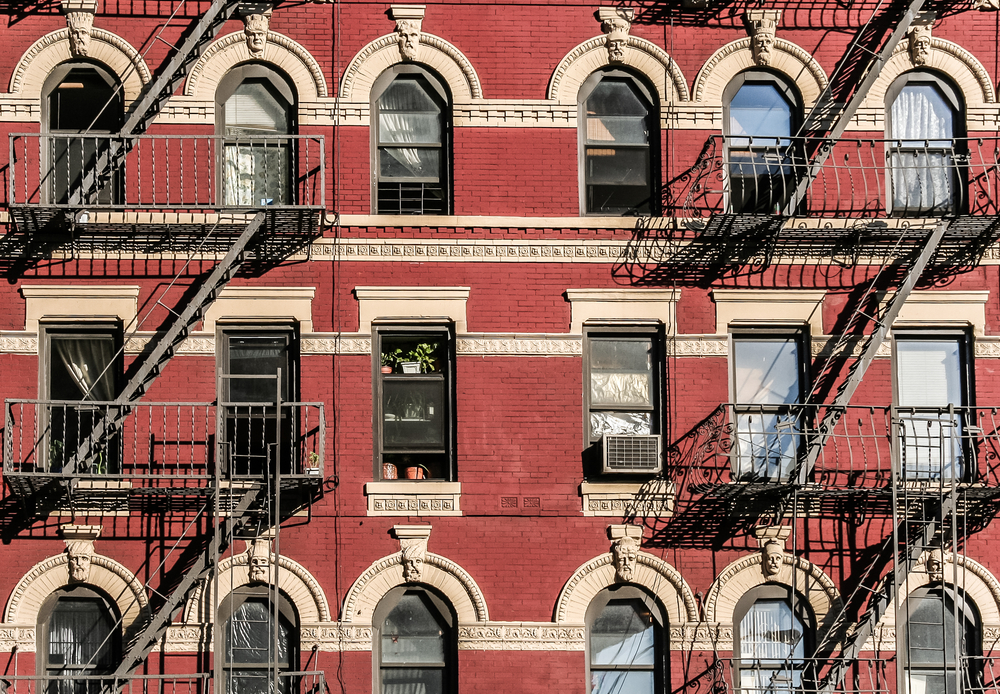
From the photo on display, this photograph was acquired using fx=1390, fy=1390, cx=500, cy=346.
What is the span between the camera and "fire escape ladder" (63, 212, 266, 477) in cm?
1477

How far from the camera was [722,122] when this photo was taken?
631 inches

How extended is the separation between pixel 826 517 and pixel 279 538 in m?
5.94

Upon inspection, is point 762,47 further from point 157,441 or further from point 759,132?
point 157,441

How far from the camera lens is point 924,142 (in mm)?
16062

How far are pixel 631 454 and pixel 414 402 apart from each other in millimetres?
2462

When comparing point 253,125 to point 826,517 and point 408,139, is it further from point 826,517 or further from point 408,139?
point 826,517

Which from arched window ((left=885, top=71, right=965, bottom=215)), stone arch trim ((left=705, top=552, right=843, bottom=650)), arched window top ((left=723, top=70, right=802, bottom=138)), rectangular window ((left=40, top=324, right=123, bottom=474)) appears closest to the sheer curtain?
arched window ((left=885, top=71, right=965, bottom=215))

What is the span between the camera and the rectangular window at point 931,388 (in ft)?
50.8

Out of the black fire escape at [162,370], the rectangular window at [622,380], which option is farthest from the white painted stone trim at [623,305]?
the black fire escape at [162,370]

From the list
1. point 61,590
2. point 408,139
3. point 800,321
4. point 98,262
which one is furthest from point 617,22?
point 61,590

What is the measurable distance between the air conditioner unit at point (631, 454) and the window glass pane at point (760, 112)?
3.83 metres

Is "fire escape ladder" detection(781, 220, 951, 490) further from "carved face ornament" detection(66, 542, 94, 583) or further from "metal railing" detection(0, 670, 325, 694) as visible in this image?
"carved face ornament" detection(66, 542, 94, 583)

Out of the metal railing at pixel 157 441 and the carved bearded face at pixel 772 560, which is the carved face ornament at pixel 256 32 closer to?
the metal railing at pixel 157 441

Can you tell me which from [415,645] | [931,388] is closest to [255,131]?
[415,645]
